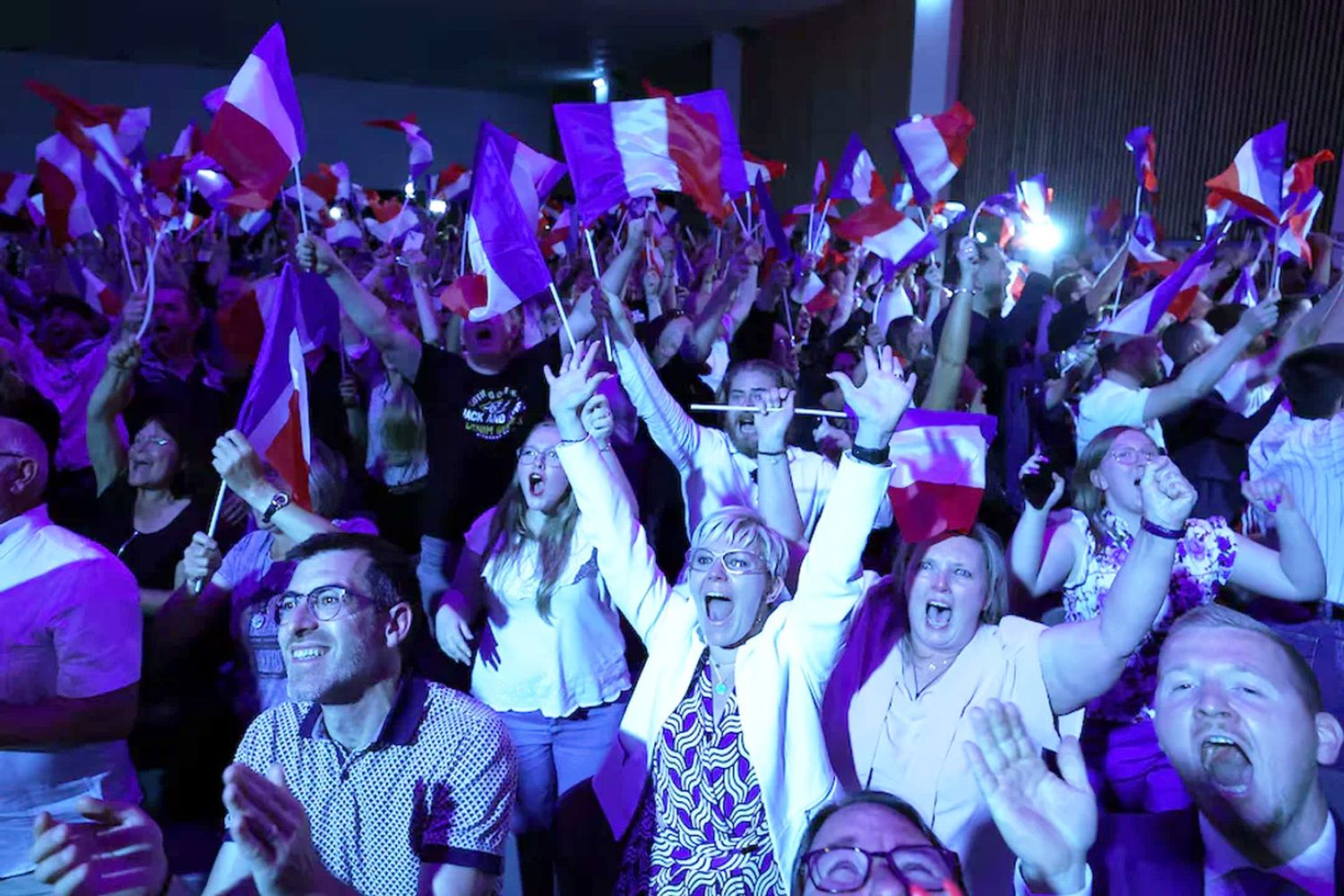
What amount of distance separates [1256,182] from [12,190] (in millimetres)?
9923

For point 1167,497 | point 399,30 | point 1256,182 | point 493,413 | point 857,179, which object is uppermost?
point 399,30

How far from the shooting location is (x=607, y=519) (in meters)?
2.81

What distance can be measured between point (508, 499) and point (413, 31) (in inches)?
758

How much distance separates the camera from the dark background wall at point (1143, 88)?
10.7 m

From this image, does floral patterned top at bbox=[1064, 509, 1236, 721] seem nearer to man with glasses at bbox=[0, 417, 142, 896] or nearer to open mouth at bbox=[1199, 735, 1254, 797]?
open mouth at bbox=[1199, 735, 1254, 797]

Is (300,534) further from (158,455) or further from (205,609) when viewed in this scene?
(158,455)

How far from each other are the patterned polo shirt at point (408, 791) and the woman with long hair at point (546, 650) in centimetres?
88

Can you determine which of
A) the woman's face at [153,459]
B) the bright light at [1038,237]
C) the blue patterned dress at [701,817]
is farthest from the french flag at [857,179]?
the blue patterned dress at [701,817]

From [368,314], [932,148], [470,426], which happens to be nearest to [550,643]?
[470,426]

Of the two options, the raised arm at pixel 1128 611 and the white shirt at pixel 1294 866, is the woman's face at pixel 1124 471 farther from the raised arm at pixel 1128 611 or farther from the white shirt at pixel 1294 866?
the white shirt at pixel 1294 866

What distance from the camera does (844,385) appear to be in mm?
2463

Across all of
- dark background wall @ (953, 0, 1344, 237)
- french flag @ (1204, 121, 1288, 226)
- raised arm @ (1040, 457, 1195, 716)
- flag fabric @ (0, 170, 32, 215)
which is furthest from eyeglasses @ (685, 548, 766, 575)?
dark background wall @ (953, 0, 1344, 237)

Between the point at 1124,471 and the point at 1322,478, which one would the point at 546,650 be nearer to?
the point at 1124,471

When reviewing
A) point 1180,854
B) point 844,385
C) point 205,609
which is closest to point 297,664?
point 205,609
